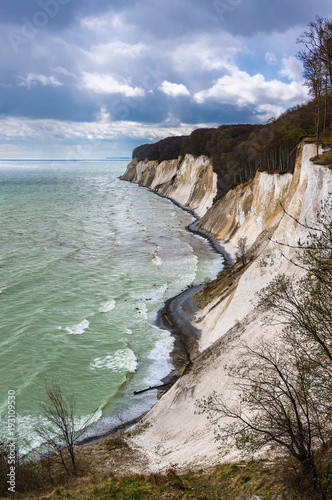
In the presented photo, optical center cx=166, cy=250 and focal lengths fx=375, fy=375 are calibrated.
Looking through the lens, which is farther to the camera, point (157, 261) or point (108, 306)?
point (157, 261)

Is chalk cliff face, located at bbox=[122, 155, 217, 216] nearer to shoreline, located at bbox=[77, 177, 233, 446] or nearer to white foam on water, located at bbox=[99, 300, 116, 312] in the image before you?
shoreline, located at bbox=[77, 177, 233, 446]

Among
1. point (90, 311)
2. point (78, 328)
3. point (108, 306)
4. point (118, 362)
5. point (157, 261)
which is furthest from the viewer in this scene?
point (157, 261)

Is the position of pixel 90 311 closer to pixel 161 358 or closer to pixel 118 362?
pixel 118 362

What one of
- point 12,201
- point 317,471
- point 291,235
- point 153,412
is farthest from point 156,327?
point 12,201

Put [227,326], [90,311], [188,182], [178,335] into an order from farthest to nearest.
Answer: [188,182] → [90,311] → [178,335] → [227,326]

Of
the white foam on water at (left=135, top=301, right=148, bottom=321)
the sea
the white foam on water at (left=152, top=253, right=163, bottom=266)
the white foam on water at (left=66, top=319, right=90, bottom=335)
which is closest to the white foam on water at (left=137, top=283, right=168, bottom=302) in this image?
the sea

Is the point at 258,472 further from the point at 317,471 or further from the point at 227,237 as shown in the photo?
the point at 227,237

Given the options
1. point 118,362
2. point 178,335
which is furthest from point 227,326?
point 118,362
